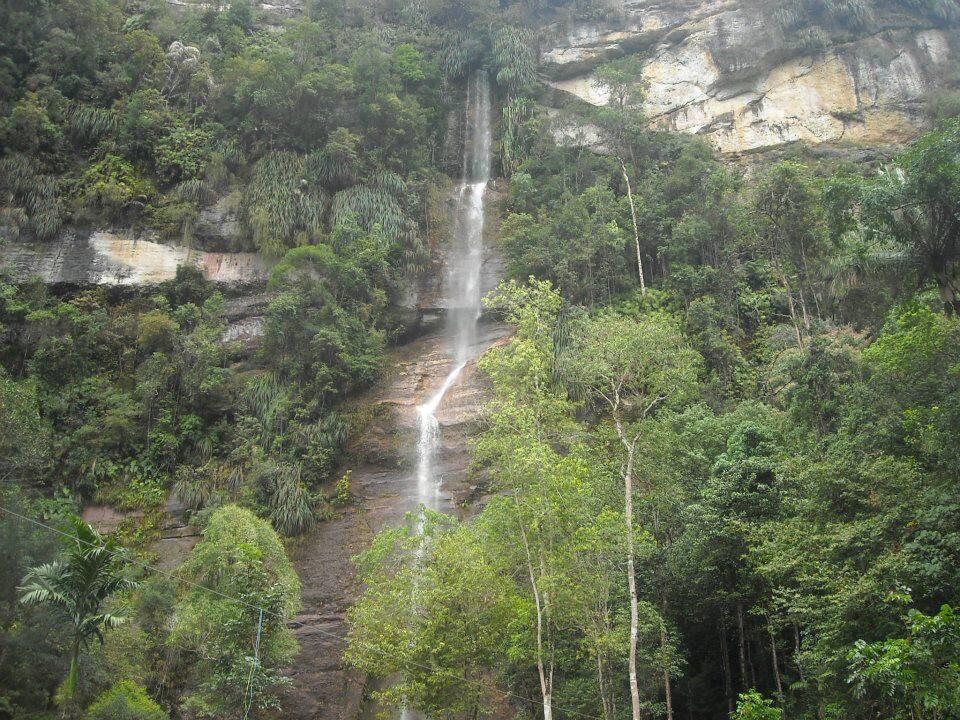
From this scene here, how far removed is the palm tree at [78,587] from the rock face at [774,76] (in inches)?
A: 1245

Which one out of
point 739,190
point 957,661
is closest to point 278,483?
point 957,661

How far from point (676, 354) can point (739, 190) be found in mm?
14587

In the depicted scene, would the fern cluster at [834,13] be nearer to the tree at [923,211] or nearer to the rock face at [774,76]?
the rock face at [774,76]

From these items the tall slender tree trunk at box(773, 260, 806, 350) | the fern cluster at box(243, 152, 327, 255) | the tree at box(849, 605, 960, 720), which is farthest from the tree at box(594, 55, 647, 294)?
the tree at box(849, 605, 960, 720)

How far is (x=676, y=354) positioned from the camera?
58.6 feet

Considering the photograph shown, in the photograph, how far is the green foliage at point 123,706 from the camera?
48.4 feet

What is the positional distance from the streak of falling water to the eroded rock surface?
0.30 m

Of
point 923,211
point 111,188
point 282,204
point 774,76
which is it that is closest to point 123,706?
point 923,211

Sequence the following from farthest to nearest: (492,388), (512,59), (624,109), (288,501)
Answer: (512,59) → (624,109) → (492,388) → (288,501)

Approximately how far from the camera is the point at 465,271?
31641 mm

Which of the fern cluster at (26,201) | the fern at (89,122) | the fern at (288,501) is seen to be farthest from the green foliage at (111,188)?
the fern at (288,501)

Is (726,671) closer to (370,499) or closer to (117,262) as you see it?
(370,499)

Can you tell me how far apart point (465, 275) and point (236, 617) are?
61.8ft

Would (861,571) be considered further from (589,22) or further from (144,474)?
(589,22)
